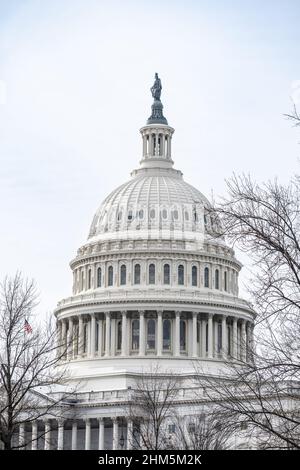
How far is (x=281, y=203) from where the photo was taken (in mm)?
35000

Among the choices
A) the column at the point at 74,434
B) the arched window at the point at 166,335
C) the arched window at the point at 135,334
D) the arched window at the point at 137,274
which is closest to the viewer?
the column at the point at 74,434

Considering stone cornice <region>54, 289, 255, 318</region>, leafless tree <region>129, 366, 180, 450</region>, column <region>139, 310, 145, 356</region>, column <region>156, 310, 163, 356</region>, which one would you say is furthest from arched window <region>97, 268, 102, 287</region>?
leafless tree <region>129, 366, 180, 450</region>

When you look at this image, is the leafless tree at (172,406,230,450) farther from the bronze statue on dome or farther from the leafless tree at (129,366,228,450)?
the bronze statue on dome

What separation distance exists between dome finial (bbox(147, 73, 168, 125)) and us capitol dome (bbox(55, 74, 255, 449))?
215 cm

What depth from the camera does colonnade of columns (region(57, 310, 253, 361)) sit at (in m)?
152

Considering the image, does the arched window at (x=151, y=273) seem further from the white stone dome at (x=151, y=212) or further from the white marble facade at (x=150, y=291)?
the white stone dome at (x=151, y=212)

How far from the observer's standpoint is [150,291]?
505ft

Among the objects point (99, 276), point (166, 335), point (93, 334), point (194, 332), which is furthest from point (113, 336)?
point (194, 332)

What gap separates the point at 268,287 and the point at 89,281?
5028 inches

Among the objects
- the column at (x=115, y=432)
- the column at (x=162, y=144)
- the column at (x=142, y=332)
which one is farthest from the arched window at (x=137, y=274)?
the column at (x=115, y=432)

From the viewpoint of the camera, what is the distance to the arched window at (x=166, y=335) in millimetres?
152750
